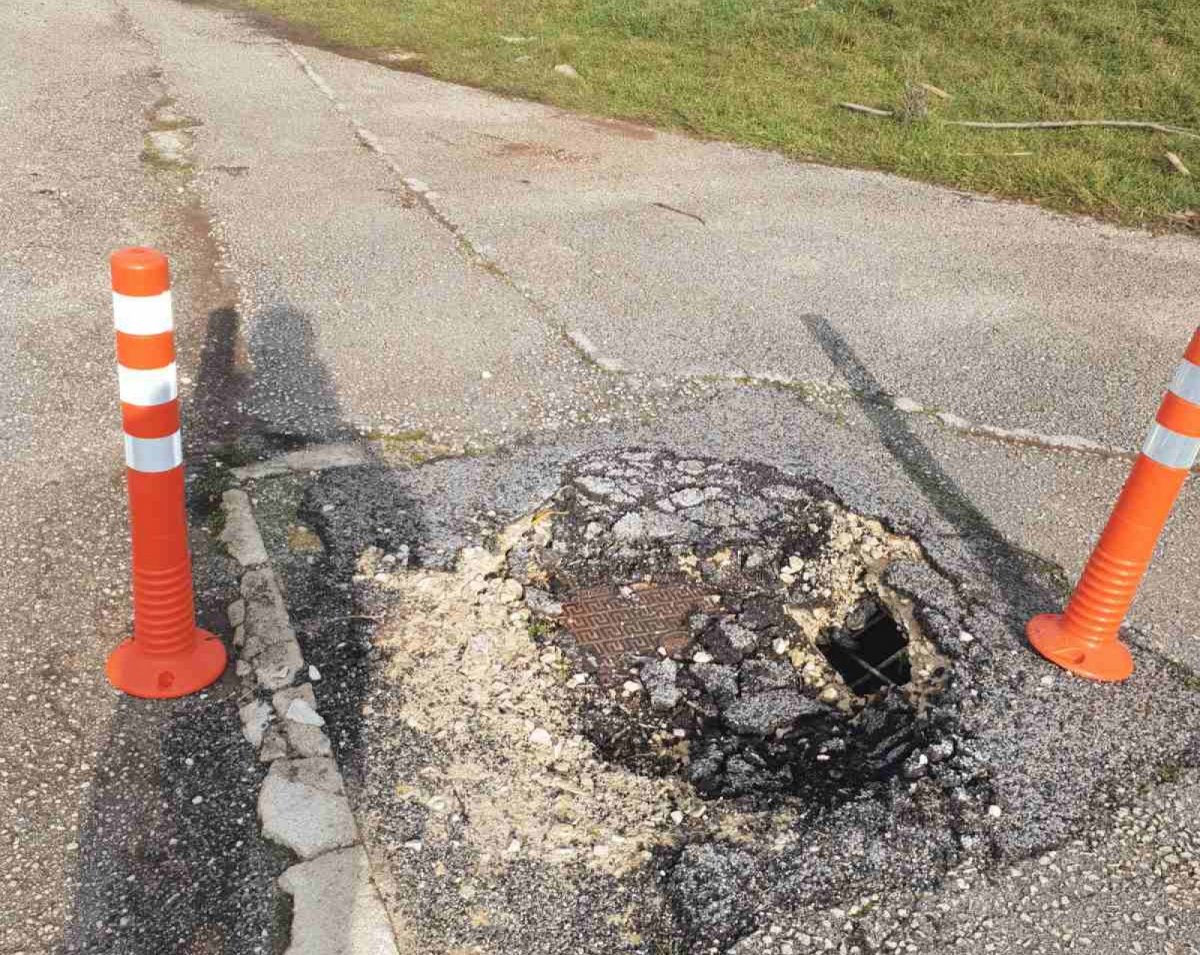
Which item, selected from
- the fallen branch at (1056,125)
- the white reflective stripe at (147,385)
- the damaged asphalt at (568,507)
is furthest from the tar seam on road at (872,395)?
the fallen branch at (1056,125)

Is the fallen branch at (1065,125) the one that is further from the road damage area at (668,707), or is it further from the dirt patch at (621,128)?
the road damage area at (668,707)

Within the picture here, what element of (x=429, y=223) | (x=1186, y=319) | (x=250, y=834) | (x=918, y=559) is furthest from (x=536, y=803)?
(x=1186, y=319)

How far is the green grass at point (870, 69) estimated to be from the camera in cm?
955

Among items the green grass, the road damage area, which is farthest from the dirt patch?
the road damage area

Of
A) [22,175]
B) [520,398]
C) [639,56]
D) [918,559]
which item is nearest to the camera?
[918,559]

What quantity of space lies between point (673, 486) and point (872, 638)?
3.55 ft

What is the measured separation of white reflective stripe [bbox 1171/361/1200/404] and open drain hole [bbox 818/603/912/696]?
1279 mm

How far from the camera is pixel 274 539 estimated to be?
4.19 m

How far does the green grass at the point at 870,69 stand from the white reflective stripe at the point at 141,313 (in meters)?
7.70

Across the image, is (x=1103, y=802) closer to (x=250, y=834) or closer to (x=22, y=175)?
(x=250, y=834)

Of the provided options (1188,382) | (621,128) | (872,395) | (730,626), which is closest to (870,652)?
(730,626)

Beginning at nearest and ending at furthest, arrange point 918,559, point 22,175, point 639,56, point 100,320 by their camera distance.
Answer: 1. point 918,559
2. point 100,320
3. point 22,175
4. point 639,56

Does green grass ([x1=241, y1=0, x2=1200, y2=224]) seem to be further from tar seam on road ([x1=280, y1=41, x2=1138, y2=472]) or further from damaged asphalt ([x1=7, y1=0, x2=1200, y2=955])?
tar seam on road ([x1=280, y1=41, x2=1138, y2=472])

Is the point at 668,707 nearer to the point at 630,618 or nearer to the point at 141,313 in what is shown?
the point at 630,618
